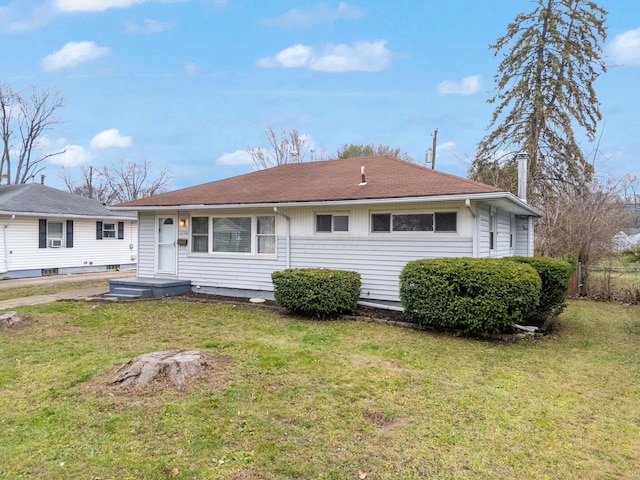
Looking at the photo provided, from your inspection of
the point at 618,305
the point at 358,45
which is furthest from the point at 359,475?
the point at 358,45

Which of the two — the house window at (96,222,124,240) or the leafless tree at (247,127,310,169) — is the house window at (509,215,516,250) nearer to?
the house window at (96,222,124,240)

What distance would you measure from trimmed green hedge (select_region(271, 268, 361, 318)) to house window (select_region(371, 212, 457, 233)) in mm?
1330

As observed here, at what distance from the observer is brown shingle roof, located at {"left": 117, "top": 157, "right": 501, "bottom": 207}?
8516 mm

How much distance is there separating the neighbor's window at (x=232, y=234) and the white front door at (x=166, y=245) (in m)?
1.41

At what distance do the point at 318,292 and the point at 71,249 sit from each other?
13.6 meters

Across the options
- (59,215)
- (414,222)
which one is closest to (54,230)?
(59,215)

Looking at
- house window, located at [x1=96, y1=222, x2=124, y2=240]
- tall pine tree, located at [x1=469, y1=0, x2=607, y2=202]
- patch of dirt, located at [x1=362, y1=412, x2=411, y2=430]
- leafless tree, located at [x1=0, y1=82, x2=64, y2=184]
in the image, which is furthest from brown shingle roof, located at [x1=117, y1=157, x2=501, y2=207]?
leafless tree, located at [x1=0, y1=82, x2=64, y2=184]

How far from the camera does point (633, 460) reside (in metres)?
3.14

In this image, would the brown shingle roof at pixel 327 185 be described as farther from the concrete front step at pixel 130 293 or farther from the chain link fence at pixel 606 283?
the chain link fence at pixel 606 283

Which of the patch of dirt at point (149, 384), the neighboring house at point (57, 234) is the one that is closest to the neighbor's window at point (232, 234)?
the patch of dirt at point (149, 384)

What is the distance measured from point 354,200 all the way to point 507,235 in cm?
480

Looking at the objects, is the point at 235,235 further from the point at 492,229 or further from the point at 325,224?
the point at 492,229

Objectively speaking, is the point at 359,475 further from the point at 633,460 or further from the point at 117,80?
the point at 117,80

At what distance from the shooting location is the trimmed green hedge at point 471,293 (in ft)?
21.1
